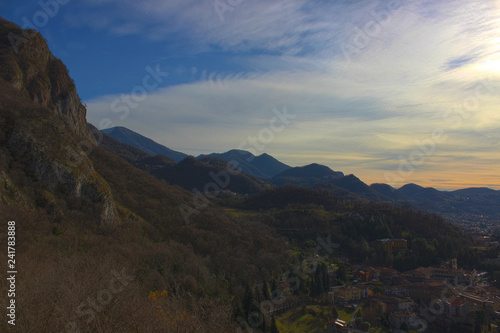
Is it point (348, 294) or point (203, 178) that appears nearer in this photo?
point (348, 294)

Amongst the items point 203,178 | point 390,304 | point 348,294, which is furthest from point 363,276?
point 203,178

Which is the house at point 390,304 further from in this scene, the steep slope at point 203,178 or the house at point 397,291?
the steep slope at point 203,178

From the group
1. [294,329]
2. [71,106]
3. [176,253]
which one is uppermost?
[71,106]

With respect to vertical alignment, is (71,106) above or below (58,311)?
above

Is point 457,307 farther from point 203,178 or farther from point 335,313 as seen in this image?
point 203,178

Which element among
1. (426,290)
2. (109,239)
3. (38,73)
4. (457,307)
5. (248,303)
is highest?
(38,73)

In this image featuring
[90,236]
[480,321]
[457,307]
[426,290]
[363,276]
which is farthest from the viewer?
[363,276]

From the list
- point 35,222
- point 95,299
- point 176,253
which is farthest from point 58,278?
point 176,253

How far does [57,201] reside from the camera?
21297 millimetres

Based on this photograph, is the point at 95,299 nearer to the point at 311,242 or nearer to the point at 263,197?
the point at 311,242

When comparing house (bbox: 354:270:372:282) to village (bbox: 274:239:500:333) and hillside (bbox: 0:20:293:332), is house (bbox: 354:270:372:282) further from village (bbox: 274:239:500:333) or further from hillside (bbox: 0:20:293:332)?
hillside (bbox: 0:20:293:332)

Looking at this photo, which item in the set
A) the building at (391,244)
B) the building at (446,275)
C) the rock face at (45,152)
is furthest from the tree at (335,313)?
the building at (391,244)

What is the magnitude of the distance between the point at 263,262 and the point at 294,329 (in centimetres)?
1255

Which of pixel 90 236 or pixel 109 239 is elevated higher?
pixel 90 236
